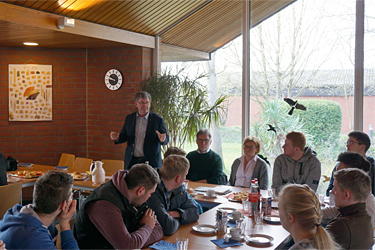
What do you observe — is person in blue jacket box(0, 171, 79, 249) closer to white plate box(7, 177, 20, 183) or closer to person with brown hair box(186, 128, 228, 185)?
white plate box(7, 177, 20, 183)

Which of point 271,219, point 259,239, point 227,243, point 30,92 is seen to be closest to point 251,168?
point 271,219

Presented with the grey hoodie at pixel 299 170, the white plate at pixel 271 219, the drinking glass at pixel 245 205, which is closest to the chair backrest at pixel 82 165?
the grey hoodie at pixel 299 170

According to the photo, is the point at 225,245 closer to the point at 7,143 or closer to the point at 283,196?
the point at 283,196

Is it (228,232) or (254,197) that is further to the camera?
(254,197)

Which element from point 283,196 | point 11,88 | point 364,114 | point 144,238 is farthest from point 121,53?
point 283,196

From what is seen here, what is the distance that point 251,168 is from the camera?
4.73 meters

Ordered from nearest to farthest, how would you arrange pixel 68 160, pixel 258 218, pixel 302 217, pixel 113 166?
pixel 302 217 < pixel 258 218 < pixel 113 166 < pixel 68 160

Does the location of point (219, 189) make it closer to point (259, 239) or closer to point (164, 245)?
point (259, 239)

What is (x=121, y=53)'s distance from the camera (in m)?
6.75

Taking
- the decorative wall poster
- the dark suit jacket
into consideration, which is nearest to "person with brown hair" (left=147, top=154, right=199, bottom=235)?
the dark suit jacket

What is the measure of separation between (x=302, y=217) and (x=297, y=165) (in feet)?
8.02

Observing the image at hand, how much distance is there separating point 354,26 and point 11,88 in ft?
18.7

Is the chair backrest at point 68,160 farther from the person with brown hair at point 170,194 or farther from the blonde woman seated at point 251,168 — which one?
the person with brown hair at point 170,194

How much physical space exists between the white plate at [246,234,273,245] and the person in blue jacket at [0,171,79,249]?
1183 mm
